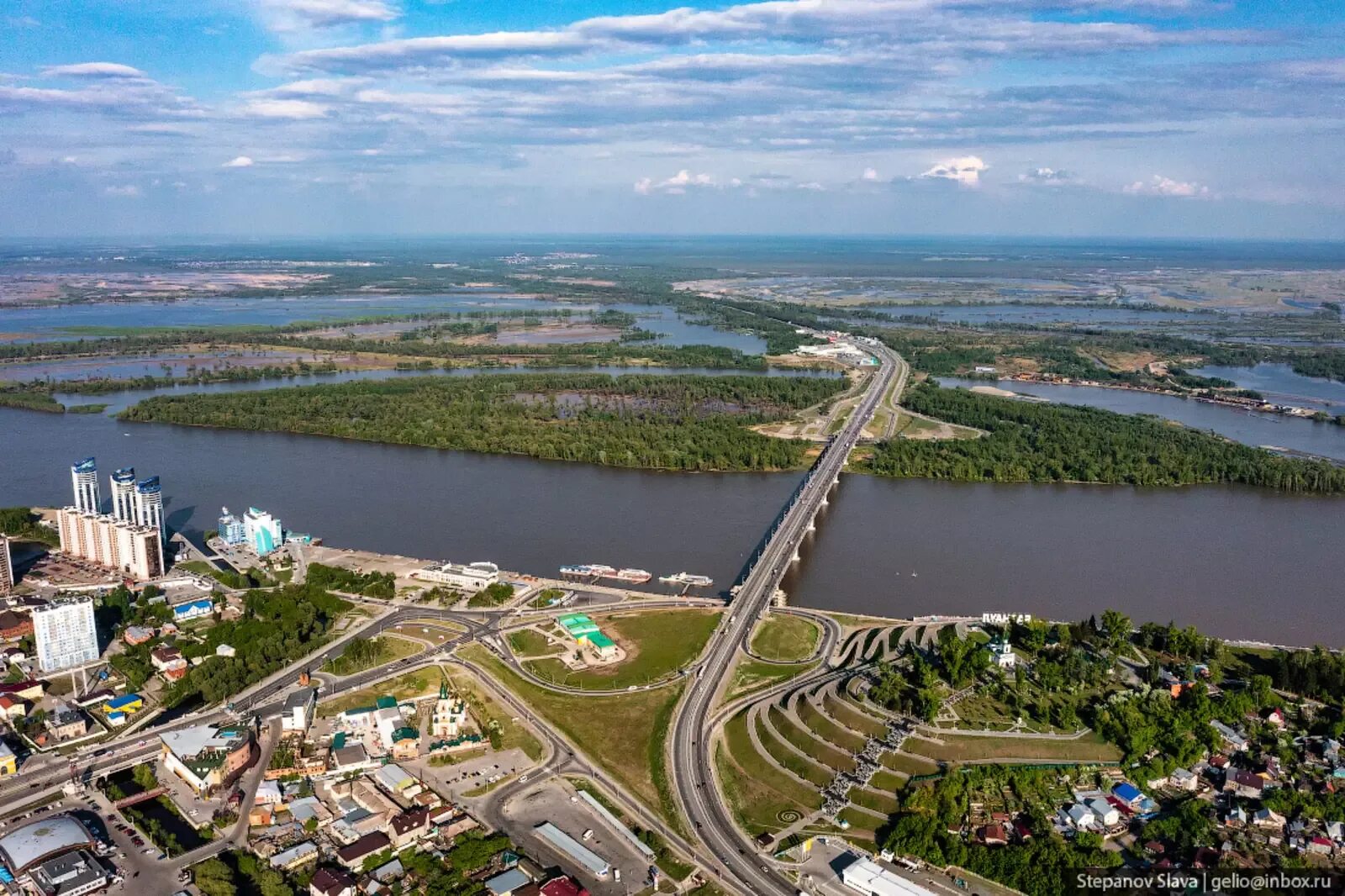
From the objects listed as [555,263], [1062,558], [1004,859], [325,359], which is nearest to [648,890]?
[1004,859]

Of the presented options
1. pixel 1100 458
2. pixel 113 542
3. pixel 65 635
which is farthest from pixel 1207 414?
pixel 65 635

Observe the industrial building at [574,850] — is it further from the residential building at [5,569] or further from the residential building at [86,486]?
the residential building at [86,486]

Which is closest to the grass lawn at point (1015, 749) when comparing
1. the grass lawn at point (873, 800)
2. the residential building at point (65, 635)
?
the grass lawn at point (873, 800)

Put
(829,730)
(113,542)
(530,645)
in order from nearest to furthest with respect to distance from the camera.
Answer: (829,730)
(530,645)
(113,542)

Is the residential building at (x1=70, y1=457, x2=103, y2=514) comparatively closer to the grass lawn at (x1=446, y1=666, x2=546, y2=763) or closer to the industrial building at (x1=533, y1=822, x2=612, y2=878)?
the grass lawn at (x1=446, y1=666, x2=546, y2=763)

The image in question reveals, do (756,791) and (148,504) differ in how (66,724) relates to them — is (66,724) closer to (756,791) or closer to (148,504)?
(148,504)

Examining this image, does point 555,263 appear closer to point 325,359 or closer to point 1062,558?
point 325,359
